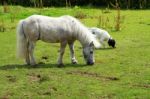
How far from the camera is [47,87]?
9719 millimetres

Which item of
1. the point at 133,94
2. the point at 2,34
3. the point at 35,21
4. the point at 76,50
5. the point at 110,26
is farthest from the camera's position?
the point at 110,26

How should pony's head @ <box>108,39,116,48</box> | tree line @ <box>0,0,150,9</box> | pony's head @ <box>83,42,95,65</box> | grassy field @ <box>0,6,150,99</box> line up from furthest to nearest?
1. tree line @ <box>0,0,150,9</box>
2. pony's head @ <box>108,39,116,48</box>
3. pony's head @ <box>83,42,95,65</box>
4. grassy field @ <box>0,6,150,99</box>

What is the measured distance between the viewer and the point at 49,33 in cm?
1180

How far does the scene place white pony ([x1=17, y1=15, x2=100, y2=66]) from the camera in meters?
11.8

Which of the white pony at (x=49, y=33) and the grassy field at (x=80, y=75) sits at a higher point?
the white pony at (x=49, y=33)

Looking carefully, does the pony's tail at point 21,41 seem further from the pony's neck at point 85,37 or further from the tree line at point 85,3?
the tree line at point 85,3

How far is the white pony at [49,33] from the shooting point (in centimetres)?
1178

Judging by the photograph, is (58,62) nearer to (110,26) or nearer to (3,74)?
(3,74)

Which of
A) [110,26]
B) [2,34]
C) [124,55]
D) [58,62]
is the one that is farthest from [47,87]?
[110,26]

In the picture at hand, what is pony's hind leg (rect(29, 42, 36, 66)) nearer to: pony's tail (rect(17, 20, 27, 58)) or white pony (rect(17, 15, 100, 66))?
white pony (rect(17, 15, 100, 66))

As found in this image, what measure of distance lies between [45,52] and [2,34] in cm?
490

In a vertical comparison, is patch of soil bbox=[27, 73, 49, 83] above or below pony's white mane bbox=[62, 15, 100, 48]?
below

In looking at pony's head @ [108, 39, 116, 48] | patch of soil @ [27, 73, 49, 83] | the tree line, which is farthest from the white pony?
the tree line

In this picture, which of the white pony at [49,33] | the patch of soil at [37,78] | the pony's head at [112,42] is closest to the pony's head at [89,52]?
the white pony at [49,33]
